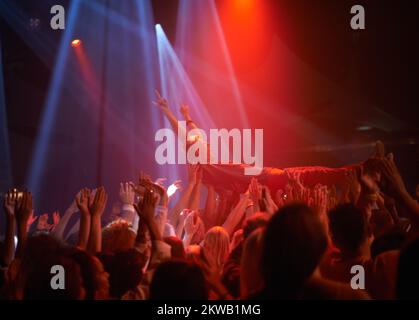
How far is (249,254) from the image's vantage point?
5.83 ft

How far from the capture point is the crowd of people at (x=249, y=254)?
5.10ft

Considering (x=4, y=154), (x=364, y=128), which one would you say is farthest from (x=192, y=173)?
(x=4, y=154)

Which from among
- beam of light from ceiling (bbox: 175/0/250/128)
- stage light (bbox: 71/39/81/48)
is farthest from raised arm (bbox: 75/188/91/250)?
stage light (bbox: 71/39/81/48)

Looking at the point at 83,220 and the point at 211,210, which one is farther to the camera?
the point at 211,210

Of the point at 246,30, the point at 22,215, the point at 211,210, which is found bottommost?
the point at 211,210

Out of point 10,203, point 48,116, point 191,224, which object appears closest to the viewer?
point 10,203

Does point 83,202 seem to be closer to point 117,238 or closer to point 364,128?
point 117,238

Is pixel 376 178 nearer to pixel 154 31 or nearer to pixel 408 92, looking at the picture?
pixel 408 92

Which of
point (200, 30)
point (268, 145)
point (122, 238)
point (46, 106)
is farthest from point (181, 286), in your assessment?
point (46, 106)

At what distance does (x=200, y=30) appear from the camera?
8.23 meters

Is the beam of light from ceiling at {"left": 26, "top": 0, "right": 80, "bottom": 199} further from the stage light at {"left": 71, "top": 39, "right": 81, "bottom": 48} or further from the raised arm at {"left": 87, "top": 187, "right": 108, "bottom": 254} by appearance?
the raised arm at {"left": 87, "top": 187, "right": 108, "bottom": 254}

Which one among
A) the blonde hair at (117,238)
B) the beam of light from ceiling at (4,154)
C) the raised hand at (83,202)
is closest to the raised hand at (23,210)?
the raised hand at (83,202)
